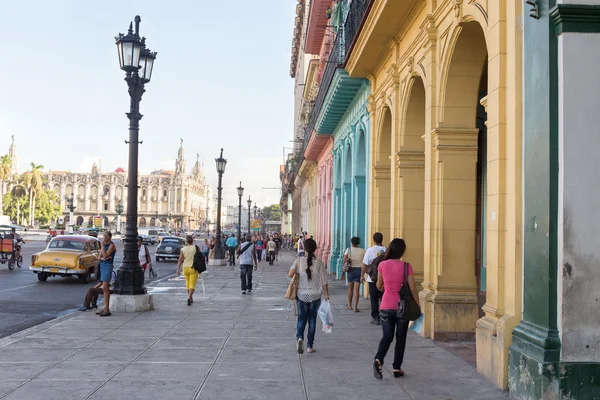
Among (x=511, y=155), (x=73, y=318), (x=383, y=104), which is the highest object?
(x=383, y=104)

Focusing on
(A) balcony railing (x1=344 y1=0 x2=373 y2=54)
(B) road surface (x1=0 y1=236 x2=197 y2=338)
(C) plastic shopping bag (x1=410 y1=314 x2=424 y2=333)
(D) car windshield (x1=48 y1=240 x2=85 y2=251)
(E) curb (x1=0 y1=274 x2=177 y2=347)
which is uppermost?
(A) balcony railing (x1=344 y1=0 x2=373 y2=54)

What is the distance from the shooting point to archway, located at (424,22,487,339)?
397 inches

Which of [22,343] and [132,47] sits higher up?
[132,47]

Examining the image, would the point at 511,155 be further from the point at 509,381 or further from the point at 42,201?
the point at 42,201

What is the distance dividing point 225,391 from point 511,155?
12.7 feet

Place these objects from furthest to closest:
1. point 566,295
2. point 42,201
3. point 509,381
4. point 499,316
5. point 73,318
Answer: point 42,201 → point 73,318 → point 499,316 → point 509,381 → point 566,295

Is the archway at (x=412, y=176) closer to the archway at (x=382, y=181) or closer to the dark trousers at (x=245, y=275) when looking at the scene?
the archway at (x=382, y=181)

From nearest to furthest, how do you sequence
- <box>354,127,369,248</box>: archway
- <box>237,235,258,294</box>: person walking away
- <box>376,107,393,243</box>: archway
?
<box>376,107,393,243</box>: archway → <box>237,235,258,294</box>: person walking away → <box>354,127,369,248</box>: archway

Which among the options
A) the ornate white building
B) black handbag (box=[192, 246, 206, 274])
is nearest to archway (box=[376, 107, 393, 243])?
black handbag (box=[192, 246, 206, 274])

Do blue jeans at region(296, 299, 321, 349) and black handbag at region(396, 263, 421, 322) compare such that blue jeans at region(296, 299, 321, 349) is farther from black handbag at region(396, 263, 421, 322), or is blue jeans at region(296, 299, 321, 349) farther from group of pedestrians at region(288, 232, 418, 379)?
black handbag at region(396, 263, 421, 322)

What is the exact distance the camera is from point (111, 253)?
1277 centimetres

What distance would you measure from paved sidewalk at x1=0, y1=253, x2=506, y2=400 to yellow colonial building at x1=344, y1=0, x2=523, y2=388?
0.84 m

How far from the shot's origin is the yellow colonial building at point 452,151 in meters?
7.14

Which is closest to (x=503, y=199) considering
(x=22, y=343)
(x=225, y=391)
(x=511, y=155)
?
(x=511, y=155)
